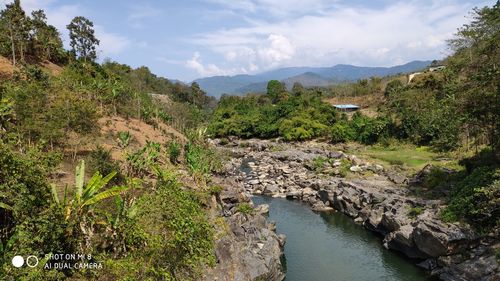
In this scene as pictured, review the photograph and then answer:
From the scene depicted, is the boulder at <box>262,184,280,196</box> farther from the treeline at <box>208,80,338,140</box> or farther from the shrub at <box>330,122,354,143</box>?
the treeline at <box>208,80,338,140</box>

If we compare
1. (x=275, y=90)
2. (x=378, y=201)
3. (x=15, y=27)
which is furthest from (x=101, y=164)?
(x=275, y=90)

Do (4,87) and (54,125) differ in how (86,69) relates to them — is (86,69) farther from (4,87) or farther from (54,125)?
(54,125)

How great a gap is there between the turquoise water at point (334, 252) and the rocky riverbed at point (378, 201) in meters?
0.84

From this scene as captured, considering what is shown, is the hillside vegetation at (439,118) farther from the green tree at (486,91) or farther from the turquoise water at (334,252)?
the turquoise water at (334,252)

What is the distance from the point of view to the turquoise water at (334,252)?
21953mm

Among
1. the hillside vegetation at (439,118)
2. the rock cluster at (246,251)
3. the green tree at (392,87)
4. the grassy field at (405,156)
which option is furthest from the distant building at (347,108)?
the rock cluster at (246,251)

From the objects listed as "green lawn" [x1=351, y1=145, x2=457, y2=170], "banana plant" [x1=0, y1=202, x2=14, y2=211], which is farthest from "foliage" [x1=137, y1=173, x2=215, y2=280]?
"green lawn" [x1=351, y1=145, x2=457, y2=170]

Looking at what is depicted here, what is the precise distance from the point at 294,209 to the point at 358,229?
6810 mm

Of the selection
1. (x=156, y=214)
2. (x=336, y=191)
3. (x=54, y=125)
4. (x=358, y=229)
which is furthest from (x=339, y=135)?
(x=156, y=214)

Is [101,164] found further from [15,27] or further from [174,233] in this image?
[15,27]

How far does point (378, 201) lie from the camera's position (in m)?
30.3

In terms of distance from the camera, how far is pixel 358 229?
29.4m

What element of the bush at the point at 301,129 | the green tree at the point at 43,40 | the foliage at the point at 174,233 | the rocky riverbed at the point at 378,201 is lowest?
the rocky riverbed at the point at 378,201

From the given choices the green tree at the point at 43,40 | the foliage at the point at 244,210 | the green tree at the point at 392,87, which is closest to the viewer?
the foliage at the point at 244,210
